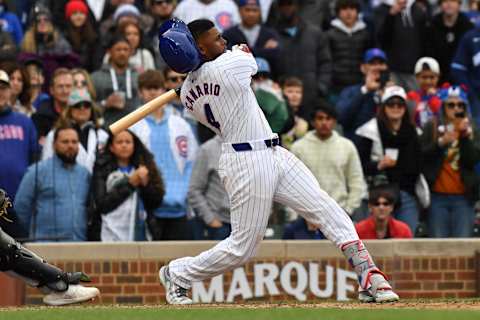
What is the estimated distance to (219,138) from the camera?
13531mm

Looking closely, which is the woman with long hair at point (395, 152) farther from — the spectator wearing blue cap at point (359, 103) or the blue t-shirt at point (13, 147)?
the blue t-shirt at point (13, 147)

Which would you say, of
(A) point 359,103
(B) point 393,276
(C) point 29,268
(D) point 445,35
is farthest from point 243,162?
(D) point 445,35

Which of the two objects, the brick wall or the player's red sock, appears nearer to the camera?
the player's red sock

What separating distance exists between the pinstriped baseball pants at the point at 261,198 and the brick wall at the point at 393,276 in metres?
3.03

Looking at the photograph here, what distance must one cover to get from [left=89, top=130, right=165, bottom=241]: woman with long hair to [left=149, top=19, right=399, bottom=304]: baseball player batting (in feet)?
10.9

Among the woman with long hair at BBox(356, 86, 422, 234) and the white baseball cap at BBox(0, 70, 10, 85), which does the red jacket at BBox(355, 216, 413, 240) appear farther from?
the white baseball cap at BBox(0, 70, 10, 85)

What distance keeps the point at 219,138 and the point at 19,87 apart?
2171 mm

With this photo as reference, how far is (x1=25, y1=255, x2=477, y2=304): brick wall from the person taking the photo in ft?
41.6

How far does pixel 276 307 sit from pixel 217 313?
81 centimetres

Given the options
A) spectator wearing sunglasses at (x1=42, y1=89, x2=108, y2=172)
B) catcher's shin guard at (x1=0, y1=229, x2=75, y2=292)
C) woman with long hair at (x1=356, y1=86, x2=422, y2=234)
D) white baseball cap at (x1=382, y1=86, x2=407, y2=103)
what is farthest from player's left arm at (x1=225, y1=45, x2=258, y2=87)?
white baseball cap at (x1=382, y1=86, x2=407, y2=103)

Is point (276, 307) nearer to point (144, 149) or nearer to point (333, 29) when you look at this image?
point (144, 149)

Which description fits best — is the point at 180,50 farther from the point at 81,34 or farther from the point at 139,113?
the point at 81,34

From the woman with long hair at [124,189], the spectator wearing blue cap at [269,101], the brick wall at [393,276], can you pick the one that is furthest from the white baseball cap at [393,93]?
the woman with long hair at [124,189]

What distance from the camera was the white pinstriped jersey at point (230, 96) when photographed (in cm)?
956
